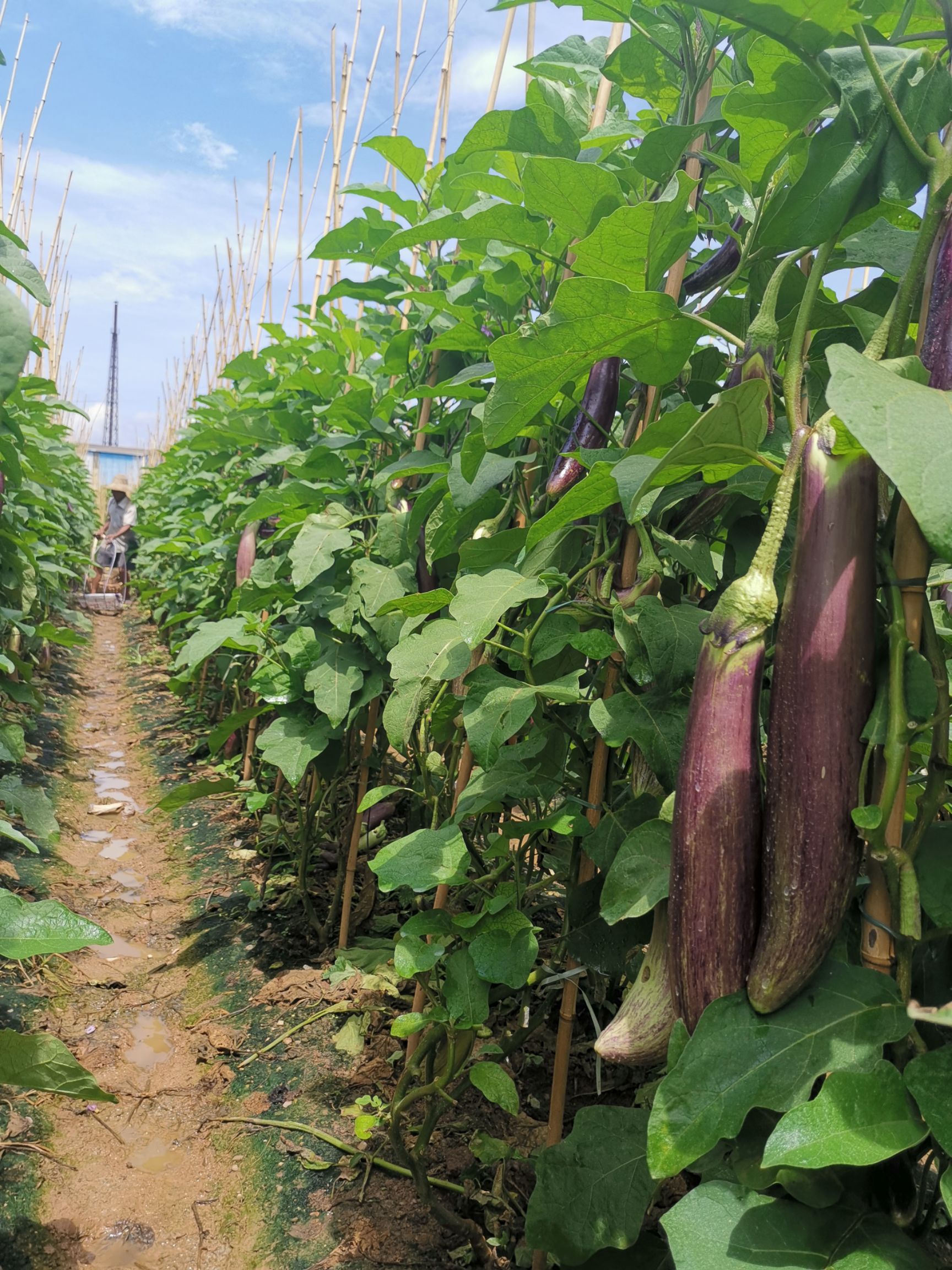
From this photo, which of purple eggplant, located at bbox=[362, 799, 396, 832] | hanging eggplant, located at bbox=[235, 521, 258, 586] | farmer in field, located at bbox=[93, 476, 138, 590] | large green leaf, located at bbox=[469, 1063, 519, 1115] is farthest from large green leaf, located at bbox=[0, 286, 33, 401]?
farmer in field, located at bbox=[93, 476, 138, 590]

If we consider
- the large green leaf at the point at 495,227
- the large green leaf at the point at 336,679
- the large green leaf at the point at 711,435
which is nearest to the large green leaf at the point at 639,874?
the large green leaf at the point at 711,435

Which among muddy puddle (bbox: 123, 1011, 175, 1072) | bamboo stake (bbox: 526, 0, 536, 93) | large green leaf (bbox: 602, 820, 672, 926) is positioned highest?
bamboo stake (bbox: 526, 0, 536, 93)

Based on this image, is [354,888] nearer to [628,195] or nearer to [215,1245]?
[215,1245]

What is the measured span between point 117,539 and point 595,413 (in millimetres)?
10792

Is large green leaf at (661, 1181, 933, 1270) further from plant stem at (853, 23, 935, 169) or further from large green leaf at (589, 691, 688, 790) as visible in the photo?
plant stem at (853, 23, 935, 169)

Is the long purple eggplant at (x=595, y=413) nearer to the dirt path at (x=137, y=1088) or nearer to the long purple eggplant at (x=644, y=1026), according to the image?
the long purple eggplant at (x=644, y=1026)

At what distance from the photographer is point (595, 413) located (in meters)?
1.02

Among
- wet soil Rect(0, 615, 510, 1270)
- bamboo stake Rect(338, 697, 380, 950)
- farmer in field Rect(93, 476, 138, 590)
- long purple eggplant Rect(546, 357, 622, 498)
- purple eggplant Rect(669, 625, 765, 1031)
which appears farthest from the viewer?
farmer in field Rect(93, 476, 138, 590)

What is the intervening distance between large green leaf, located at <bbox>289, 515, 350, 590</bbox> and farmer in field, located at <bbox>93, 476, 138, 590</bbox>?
8535mm

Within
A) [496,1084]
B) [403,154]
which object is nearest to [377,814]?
[496,1084]

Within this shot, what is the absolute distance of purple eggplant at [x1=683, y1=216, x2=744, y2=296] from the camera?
0.89 m

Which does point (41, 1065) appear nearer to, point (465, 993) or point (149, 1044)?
point (465, 993)

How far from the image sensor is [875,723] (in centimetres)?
56

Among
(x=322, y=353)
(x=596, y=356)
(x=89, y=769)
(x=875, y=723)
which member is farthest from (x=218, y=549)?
→ (x=875, y=723)
